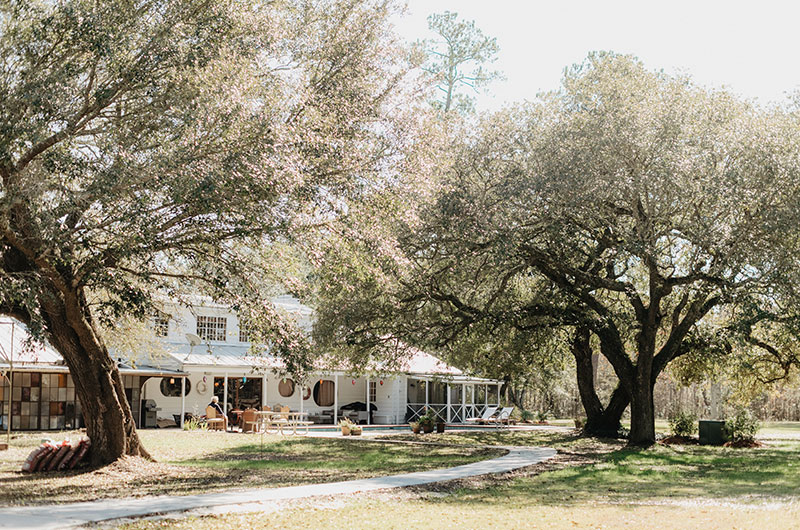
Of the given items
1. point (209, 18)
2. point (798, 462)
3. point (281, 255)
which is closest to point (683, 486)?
point (798, 462)

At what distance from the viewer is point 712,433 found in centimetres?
2589

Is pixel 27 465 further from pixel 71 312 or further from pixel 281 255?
pixel 281 255

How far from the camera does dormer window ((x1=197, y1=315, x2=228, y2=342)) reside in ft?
107

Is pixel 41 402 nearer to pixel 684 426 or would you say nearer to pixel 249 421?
pixel 249 421

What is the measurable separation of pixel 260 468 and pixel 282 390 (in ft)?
59.4

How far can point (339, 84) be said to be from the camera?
12.9 metres

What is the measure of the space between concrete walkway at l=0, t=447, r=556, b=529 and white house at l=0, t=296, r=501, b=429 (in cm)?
975

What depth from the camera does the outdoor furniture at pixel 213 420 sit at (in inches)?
1101

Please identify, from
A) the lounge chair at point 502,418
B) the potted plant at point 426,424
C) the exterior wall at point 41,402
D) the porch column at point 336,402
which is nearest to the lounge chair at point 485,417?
the lounge chair at point 502,418

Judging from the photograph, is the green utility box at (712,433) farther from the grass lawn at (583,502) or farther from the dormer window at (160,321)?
the dormer window at (160,321)

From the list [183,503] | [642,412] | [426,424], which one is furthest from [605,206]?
[183,503]

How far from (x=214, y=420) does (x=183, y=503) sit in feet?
58.7

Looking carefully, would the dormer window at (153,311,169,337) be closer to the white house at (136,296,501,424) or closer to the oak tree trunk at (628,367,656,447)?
the white house at (136,296,501,424)

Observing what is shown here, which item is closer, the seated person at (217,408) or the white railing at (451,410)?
the seated person at (217,408)
